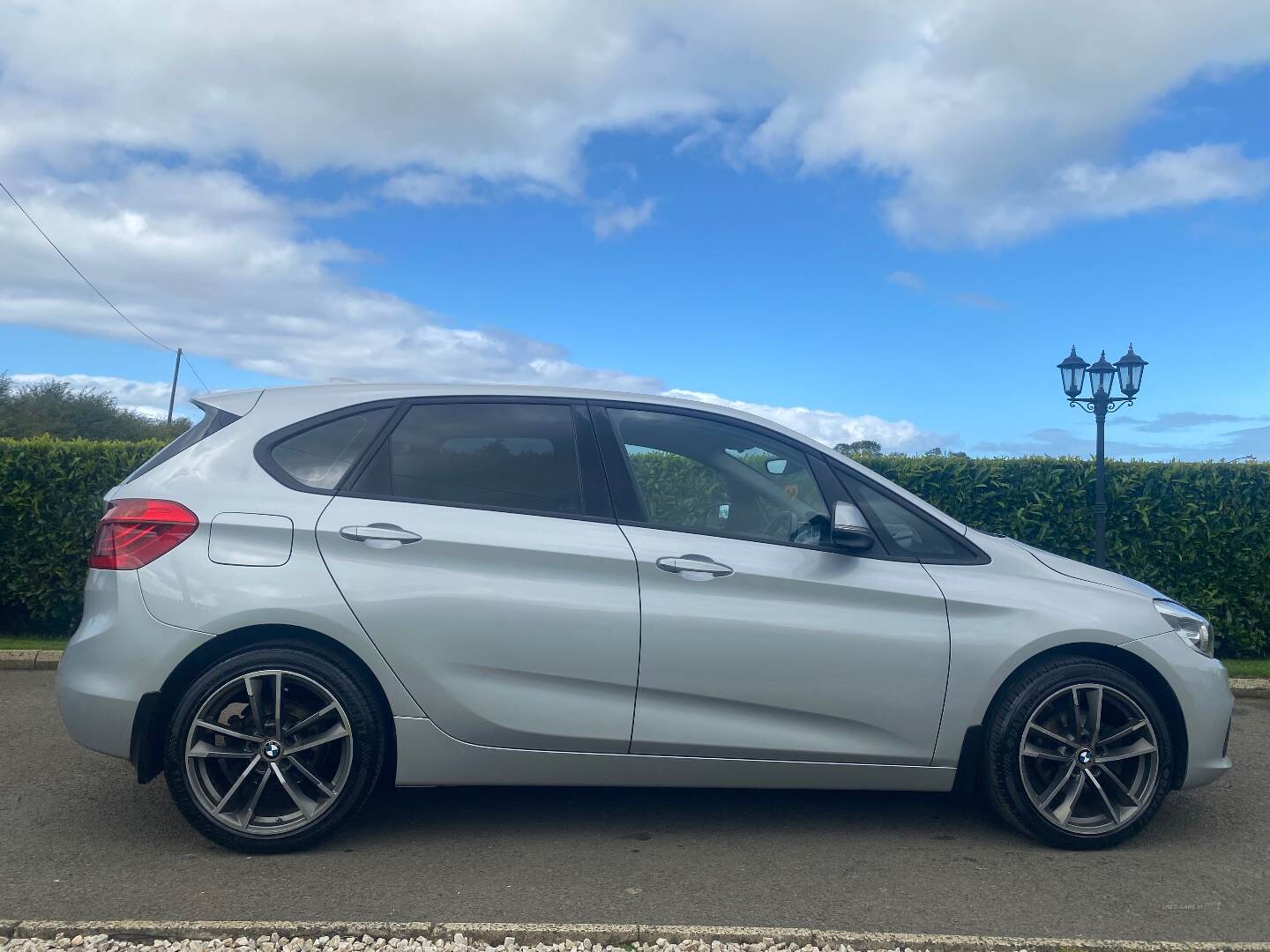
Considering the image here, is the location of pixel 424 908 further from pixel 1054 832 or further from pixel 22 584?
pixel 22 584

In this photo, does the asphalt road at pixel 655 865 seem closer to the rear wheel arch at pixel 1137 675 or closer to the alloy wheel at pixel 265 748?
the alloy wheel at pixel 265 748

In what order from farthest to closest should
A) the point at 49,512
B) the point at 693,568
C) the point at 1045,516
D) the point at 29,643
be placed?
1. the point at 1045,516
2. the point at 49,512
3. the point at 29,643
4. the point at 693,568

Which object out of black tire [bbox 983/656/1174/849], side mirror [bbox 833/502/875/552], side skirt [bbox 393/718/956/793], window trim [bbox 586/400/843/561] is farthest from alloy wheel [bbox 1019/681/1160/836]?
window trim [bbox 586/400/843/561]

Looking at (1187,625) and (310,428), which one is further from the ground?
(310,428)

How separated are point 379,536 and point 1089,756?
9.37ft

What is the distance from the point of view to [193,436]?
Result: 4.14 m

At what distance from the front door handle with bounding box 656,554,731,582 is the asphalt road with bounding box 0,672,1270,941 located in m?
1.05

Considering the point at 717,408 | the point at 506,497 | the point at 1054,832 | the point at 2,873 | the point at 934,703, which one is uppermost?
the point at 717,408

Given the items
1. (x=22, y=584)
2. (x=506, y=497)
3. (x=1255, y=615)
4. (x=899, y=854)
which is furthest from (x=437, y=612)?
(x=1255, y=615)

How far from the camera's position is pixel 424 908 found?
131 inches

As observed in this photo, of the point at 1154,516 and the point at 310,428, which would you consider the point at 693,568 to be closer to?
the point at 310,428

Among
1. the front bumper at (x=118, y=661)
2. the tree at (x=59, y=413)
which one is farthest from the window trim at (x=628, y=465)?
the tree at (x=59, y=413)

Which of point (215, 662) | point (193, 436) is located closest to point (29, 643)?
point (193, 436)

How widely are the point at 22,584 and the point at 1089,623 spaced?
8.70 metres
